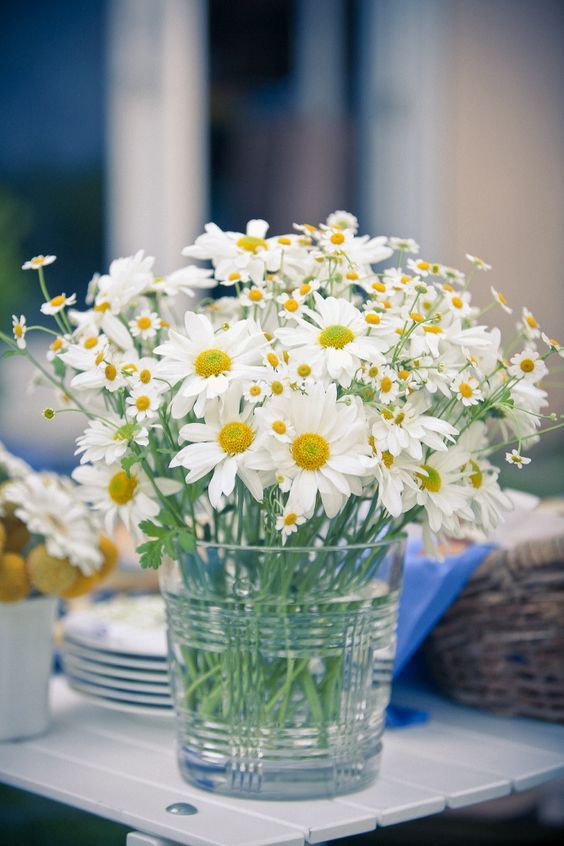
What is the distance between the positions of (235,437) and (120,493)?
0.16 metres

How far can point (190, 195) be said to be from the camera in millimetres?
3959

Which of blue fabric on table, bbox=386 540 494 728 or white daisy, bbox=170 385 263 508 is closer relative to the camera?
white daisy, bbox=170 385 263 508

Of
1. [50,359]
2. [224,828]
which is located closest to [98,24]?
[50,359]

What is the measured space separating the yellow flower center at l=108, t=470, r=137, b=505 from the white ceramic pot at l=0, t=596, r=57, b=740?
20 cm

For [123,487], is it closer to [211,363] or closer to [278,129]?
[211,363]

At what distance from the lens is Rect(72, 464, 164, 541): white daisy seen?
0.94m

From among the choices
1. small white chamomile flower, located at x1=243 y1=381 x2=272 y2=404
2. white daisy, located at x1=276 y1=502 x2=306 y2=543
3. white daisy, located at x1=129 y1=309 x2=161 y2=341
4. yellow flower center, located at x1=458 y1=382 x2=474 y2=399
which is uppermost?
white daisy, located at x1=129 y1=309 x2=161 y2=341

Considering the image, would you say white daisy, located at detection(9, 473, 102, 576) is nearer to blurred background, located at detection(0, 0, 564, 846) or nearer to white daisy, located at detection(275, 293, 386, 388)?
white daisy, located at detection(275, 293, 386, 388)

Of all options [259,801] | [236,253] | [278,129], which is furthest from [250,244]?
[278,129]

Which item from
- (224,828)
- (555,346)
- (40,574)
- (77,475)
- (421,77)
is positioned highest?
(421,77)

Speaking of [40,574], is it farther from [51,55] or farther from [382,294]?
[51,55]

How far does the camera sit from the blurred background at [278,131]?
12.8ft

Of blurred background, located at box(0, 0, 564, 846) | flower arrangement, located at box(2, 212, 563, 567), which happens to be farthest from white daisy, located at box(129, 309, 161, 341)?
blurred background, located at box(0, 0, 564, 846)

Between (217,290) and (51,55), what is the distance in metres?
1.00
